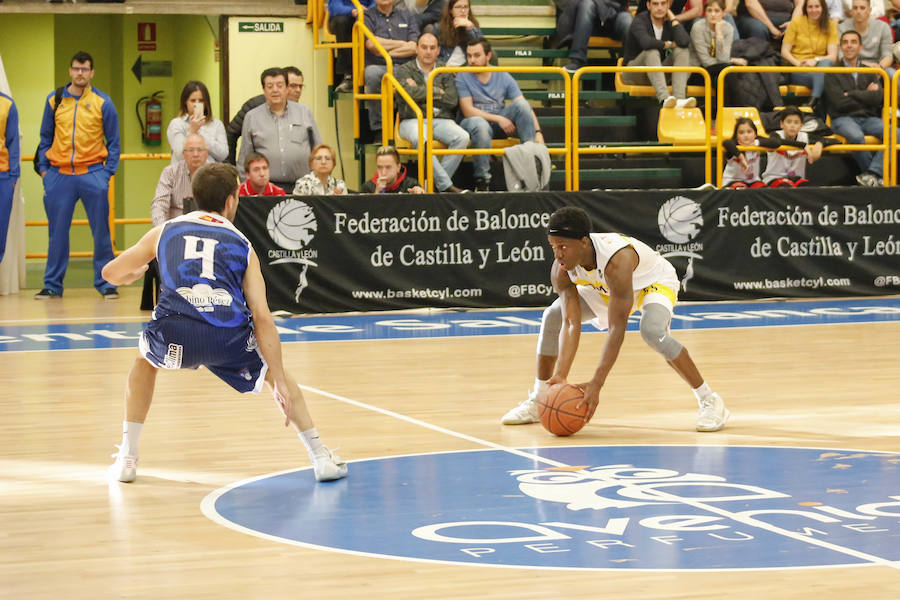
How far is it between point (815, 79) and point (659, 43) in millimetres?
2042

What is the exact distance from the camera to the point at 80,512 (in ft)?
19.5

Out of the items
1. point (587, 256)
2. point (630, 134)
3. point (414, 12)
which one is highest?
point (414, 12)

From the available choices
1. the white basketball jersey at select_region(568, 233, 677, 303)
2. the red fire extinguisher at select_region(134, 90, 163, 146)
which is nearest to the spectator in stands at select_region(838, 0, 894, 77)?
the red fire extinguisher at select_region(134, 90, 163, 146)

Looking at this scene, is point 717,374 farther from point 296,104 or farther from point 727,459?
point 296,104

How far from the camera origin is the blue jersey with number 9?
6191 millimetres

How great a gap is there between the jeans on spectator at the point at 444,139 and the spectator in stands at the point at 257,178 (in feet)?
6.61

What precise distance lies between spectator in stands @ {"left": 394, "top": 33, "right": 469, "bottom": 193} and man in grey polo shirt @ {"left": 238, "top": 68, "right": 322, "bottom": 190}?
118 cm

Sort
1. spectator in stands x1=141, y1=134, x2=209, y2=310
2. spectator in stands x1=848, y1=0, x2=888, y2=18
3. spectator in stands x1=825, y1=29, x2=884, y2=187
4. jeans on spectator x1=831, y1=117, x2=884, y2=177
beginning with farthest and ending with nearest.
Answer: spectator in stands x1=848, y1=0, x2=888, y2=18 → spectator in stands x1=825, y1=29, x2=884, y2=187 → jeans on spectator x1=831, y1=117, x2=884, y2=177 → spectator in stands x1=141, y1=134, x2=209, y2=310

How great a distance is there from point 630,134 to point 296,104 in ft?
15.9

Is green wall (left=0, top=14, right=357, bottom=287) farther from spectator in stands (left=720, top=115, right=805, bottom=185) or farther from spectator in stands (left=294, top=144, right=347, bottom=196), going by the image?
spectator in stands (left=720, top=115, right=805, bottom=185)

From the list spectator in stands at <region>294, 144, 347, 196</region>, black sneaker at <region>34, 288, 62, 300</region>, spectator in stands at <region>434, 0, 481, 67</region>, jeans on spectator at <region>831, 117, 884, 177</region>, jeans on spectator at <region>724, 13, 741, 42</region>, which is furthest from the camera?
jeans on spectator at <region>724, 13, 741, 42</region>

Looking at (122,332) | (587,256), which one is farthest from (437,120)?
(587,256)

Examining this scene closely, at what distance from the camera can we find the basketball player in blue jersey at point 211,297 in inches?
243

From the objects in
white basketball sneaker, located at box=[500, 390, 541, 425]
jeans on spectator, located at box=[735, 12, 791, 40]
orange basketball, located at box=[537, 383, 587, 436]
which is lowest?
white basketball sneaker, located at box=[500, 390, 541, 425]
